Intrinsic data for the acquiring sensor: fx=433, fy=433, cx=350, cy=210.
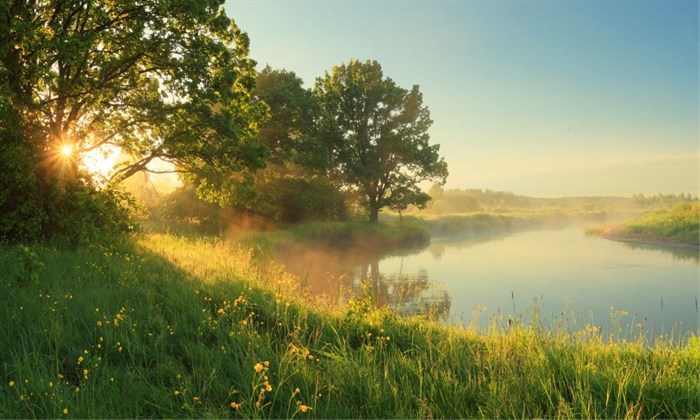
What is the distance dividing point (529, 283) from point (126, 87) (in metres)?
18.3

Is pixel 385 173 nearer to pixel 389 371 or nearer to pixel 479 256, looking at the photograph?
pixel 479 256

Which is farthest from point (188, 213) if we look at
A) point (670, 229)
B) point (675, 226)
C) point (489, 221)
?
point (489, 221)

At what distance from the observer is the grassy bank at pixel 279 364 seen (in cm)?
511

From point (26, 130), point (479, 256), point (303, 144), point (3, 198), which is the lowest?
point (479, 256)

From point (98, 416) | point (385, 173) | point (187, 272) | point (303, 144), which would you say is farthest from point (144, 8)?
point (385, 173)

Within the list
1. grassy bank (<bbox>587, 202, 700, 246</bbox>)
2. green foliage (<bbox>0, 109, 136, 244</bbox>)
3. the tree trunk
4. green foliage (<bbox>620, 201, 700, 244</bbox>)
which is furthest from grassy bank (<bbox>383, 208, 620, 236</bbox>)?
green foliage (<bbox>0, 109, 136, 244</bbox>)

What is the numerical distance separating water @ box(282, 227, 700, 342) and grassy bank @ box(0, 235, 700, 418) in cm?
192

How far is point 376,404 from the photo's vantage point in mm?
5105

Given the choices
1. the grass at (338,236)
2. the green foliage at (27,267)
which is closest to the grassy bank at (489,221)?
the grass at (338,236)

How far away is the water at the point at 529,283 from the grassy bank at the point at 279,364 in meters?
1.92

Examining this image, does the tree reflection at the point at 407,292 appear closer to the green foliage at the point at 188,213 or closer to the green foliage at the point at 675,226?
the green foliage at the point at 188,213

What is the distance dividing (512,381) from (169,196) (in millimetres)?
36058

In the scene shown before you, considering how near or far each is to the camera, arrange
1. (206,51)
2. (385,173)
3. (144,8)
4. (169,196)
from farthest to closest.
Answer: (385,173), (169,196), (206,51), (144,8)

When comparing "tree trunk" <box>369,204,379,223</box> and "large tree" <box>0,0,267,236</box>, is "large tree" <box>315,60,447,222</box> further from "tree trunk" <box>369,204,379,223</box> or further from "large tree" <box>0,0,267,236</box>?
"large tree" <box>0,0,267,236</box>
